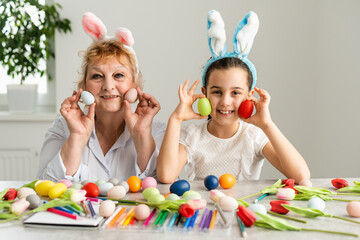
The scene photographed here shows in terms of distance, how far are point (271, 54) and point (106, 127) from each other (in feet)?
5.08

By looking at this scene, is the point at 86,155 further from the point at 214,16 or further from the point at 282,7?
the point at 282,7

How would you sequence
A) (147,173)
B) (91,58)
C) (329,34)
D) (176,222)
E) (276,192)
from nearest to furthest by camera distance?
(176,222) → (276,192) → (147,173) → (91,58) → (329,34)

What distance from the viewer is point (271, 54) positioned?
2887 mm

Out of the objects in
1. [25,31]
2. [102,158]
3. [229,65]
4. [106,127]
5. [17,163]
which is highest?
[25,31]

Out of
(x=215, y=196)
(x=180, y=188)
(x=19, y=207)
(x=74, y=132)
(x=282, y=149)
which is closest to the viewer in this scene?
(x=19, y=207)

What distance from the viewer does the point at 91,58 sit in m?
1.64

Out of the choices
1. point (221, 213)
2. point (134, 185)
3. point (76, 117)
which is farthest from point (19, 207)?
point (76, 117)

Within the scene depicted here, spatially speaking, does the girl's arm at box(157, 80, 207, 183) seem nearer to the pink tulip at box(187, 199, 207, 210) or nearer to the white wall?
the pink tulip at box(187, 199, 207, 210)

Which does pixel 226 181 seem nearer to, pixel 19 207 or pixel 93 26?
pixel 19 207

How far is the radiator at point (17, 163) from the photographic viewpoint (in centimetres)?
298

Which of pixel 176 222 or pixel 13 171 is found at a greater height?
pixel 176 222

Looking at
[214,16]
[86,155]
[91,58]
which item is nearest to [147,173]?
[86,155]

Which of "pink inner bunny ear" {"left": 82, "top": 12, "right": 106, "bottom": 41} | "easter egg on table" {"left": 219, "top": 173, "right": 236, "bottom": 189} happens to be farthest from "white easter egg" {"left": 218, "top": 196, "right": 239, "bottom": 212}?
"pink inner bunny ear" {"left": 82, "top": 12, "right": 106, "bottom": 41}

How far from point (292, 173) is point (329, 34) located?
1.67m
